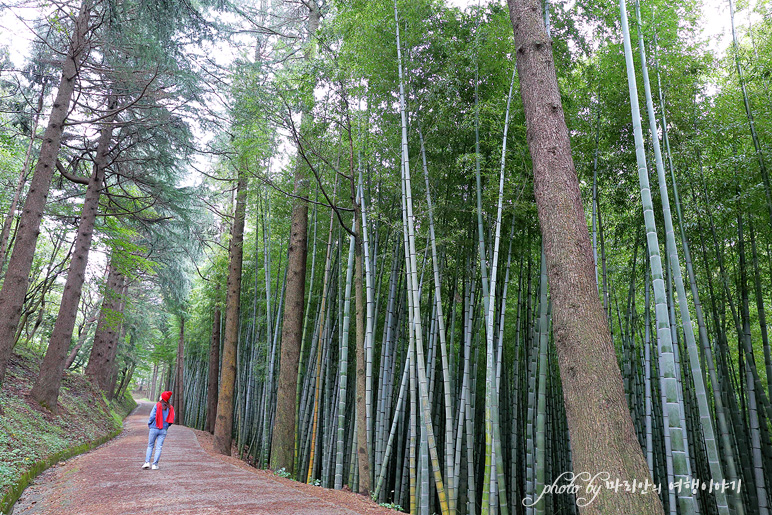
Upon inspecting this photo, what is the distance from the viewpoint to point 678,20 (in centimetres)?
395

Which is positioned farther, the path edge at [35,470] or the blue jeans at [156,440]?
the blue jeans at [156,440]

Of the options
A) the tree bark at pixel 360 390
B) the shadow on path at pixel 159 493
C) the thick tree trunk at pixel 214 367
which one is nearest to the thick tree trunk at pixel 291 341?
the shadow on path at pixel 159 493

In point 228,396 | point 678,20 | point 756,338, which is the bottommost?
point 228,396

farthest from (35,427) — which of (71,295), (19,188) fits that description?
(19,188)

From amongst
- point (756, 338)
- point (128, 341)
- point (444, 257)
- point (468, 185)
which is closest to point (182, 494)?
point (444, 257)

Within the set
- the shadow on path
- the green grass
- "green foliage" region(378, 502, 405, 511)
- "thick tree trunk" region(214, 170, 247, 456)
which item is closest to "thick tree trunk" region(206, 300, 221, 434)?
the green grass

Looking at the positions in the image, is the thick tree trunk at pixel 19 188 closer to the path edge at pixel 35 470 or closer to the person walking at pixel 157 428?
the path edge at pixel 35 470

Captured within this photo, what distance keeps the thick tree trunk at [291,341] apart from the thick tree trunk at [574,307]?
2695 mm

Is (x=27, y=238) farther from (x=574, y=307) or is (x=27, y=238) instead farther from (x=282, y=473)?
(x=574, y=307)

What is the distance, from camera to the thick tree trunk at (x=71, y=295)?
5527mm

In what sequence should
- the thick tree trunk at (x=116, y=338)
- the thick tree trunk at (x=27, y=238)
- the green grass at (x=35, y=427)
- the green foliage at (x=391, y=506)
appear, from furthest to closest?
the thick tree trunk at (x=116, y=338)
the thick tree trunk at (x=27, y=238)
the green foliage at (x=391, y=506)
the green grass at (x=35, y=427)

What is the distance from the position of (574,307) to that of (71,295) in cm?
691

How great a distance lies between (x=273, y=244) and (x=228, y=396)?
268 centimetres

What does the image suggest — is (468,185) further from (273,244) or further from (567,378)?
(273,244)
